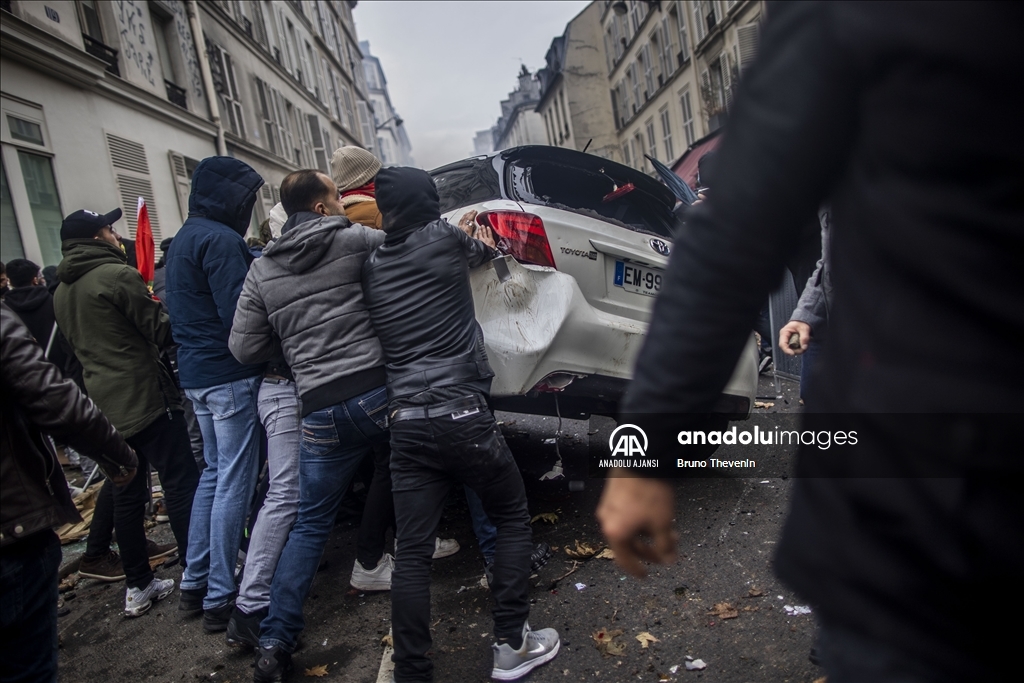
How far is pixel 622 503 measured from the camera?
1.15 metres

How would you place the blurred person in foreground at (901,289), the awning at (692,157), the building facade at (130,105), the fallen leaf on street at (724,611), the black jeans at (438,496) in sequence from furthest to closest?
the awning at (692,157)
the building facade at (130,105)
the fallen leaf on street at (724,611)
the black jeans at (438,496)
the blurred person in foreground at (901,289)

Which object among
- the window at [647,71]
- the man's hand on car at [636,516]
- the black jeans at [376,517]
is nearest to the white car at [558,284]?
the black jeans at [376,517]

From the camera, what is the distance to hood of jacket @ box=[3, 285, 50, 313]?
5.92 metres

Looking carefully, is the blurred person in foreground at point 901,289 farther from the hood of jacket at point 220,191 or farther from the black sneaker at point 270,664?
the hood of jacket at point 220,191

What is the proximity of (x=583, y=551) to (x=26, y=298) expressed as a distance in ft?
17.5

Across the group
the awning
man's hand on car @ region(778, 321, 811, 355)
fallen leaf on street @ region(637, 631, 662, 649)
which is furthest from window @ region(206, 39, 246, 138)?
fallen leaf on street @ region(637, 631, 662, 649)

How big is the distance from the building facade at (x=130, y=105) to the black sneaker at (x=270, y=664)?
8.23 m

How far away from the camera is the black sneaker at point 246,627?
10.0 ft

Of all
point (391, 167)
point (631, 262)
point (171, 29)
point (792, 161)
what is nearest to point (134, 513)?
point (391, 167)

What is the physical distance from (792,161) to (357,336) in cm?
221

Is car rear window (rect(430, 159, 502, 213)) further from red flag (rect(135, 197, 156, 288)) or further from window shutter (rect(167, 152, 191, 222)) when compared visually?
window shutter (rect(167, 152, 191, 222))

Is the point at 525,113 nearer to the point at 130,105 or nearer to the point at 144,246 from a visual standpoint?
the point at 130,105

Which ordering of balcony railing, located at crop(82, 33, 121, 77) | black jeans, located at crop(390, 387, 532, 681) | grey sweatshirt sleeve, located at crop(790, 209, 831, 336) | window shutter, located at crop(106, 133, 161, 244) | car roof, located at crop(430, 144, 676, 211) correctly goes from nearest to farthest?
black jeans, located at crop(390, 387, 532, 681) → grey sweatshirt sleeve, located at crop(790, 209, 831, 336) → car roof, located at crop(430, 144, 676, 211) → balcony railing, located at crop(82, 33, 121, 77) → window shutter, located at crop(106, 133, 161, 244)

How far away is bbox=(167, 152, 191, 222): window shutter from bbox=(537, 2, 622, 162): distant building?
26866 mm
